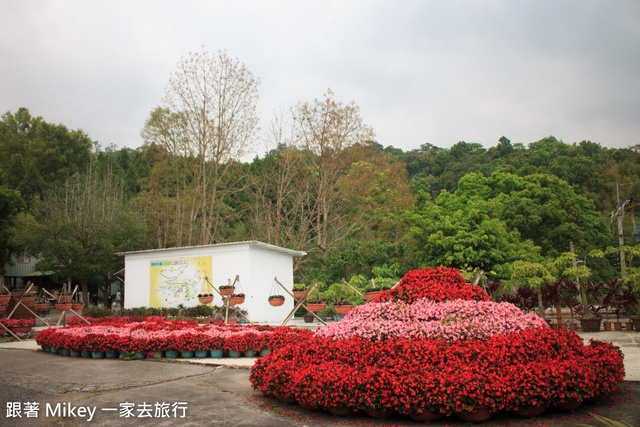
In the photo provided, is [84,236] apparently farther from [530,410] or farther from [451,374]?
[530,410]

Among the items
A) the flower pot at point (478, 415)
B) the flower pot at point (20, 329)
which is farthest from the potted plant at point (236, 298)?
the flower pot at point (478, 415)

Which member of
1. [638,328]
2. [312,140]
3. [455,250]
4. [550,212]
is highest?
[312,140]

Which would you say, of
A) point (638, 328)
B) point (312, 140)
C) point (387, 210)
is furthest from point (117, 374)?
point (387, 210)

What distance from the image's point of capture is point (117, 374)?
24.1 ft

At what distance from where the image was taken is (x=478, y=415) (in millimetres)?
4406

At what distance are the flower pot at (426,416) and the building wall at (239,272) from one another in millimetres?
13509

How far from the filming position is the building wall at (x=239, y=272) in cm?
1859

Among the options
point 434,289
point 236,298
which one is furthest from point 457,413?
point 236,298

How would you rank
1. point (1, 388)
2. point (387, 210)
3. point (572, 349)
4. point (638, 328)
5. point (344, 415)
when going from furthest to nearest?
1. point (387, 210)
2. point (638, 328)
3. point (1, 388)
4. point (572, 349)
5. point (344, 415)

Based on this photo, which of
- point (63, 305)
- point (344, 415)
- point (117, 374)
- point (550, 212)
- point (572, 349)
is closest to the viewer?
point (344, 415)

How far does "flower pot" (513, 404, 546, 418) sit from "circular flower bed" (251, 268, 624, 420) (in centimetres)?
2

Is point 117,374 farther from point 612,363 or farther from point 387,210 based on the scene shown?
point 387,210

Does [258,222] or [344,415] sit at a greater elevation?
[258,222]

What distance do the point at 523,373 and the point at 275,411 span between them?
2.48 meters
